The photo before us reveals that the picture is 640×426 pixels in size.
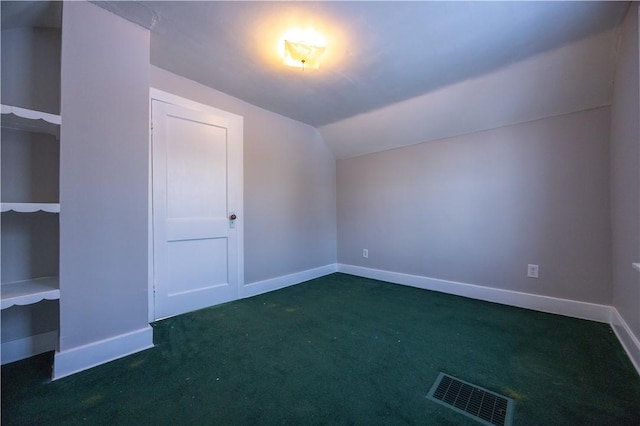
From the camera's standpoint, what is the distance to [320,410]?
4.19 feet

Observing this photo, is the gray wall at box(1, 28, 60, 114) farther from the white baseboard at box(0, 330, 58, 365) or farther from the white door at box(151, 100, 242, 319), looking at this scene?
the white baseboard at box(0, 330, 58, 365)

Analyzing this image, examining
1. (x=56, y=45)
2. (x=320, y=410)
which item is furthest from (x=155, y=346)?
(x=56, y=45)

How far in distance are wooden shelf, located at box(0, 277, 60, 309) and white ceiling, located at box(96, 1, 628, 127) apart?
5.98ft

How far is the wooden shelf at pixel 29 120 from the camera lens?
4.66ft

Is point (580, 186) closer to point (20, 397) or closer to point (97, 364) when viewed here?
point (97, 364)

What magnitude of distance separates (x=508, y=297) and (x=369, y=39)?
9.24ft

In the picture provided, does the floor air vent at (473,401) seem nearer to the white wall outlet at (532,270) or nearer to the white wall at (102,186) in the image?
the white wall outlet at (532,270)

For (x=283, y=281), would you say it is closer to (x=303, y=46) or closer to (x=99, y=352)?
(x=99, y=352)

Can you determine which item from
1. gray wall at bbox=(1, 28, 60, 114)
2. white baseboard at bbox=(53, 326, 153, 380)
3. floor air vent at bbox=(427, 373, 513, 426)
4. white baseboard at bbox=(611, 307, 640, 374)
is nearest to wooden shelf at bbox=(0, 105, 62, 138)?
gray wall at bbox=(1, 28, 60, 114)

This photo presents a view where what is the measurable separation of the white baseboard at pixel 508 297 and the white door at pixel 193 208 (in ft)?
7.09

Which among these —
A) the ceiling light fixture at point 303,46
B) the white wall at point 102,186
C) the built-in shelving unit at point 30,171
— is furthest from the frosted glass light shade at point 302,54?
the built-in shelving unit at point 30,171

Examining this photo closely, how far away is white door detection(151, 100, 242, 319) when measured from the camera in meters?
2.36

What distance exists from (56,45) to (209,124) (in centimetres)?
114

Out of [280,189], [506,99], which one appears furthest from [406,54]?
[280,189]
